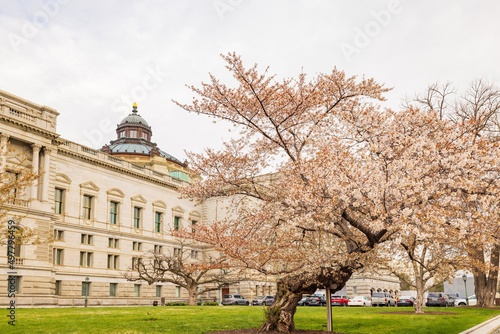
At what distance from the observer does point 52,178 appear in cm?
4756

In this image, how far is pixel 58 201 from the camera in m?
50.3

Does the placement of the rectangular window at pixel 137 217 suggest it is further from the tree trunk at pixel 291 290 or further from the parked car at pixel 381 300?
the tree trunk at pixel 291 290

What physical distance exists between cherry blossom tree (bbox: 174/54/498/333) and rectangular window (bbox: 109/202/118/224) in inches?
1655

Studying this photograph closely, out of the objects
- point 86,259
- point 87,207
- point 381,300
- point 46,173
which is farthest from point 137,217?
point 381,300

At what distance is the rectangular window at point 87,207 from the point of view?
5403 cm

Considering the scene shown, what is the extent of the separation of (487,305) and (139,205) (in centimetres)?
4220

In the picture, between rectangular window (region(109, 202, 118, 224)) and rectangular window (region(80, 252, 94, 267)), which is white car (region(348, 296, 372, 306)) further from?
rectangular window (region(109, 202, 118, 224))

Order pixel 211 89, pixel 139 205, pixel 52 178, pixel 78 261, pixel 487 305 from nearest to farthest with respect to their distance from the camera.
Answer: pixel 211 89 < pixel 487 305 < pixel 52 178 < pixel 78 261 < pixel 139 205

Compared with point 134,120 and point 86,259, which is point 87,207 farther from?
point 134,120

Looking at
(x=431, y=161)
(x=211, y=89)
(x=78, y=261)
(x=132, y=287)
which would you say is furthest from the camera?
(x=132, y=287)

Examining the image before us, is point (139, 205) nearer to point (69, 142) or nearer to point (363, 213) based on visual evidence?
point (69, 142)

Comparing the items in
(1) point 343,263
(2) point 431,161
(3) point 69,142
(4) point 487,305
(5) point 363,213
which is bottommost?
(4) point 487,305

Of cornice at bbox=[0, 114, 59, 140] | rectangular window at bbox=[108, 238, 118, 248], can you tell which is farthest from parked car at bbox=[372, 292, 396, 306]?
cornice at bbox=[0, 114, 59, 140]

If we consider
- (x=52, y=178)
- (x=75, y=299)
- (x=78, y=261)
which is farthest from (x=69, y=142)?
(x=75, y=299)
